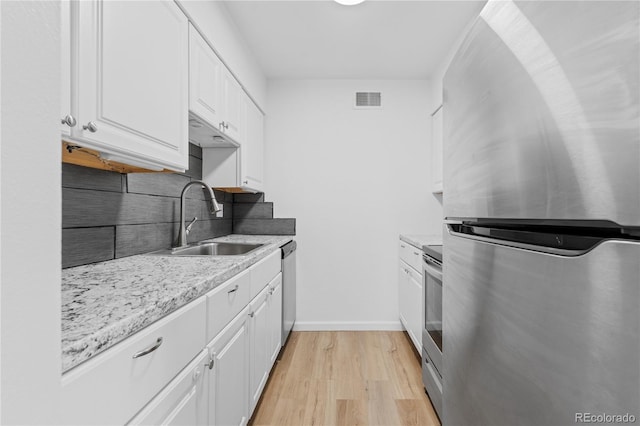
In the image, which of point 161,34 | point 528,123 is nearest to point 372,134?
point 161,34

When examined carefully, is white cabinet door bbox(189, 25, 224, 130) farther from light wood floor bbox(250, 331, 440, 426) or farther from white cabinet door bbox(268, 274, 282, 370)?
light wood floor bbox(250, 331, 440, 426)

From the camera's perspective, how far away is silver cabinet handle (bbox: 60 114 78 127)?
0.87m

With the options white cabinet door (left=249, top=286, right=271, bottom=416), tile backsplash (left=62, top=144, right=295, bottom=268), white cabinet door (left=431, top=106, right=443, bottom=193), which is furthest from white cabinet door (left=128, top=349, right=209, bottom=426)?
white cabinet door (left=431, top=106, right=443, bottom=193)

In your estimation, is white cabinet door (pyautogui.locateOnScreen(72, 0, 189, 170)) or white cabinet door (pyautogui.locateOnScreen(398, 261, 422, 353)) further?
white cabinet door (pyautogui.locateOnScreen(398, 261, 422, 353))

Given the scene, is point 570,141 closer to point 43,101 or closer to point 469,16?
point 43,101

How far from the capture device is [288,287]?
277 centimetres

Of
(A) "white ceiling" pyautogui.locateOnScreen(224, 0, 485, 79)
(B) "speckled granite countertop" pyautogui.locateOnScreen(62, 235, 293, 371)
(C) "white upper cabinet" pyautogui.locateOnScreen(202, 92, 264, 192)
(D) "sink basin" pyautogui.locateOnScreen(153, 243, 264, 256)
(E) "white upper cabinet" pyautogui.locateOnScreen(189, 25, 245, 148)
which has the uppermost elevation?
(A) "white ceiling" pyautogui.locateOnScreen(224, 0, 485, 79)

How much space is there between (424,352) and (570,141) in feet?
5.95

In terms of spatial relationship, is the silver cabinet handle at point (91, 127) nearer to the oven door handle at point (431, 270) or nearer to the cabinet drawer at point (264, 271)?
the cabinet drawer at point (264, 271)

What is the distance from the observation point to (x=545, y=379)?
0.52 meters

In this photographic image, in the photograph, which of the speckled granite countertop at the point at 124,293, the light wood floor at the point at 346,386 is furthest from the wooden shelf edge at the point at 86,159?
the light wood floor at the point at 346,386

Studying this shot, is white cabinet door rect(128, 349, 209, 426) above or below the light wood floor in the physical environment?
above

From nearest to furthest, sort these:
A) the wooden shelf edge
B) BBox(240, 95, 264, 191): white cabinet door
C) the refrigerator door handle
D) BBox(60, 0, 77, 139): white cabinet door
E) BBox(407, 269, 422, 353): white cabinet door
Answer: the refrigerator door handle < BBox(60, 0, 77, 139): white cabinet door < the wooden shelf edge < BBox(407, 269, 422, 353): white cabinet door < BBox(240, 95, 264, 191): white cabinet door

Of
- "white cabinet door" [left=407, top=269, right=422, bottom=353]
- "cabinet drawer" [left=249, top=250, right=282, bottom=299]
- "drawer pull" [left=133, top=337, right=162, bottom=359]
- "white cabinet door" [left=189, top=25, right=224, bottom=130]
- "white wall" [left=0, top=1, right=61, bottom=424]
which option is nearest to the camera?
"white wall" [left=0, top=1, right=61, bottom=424]
